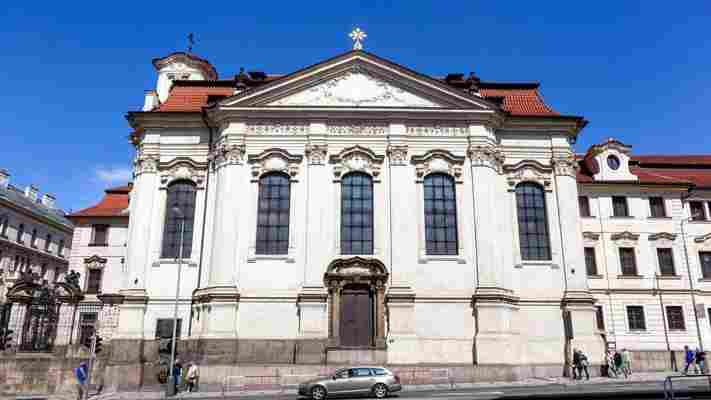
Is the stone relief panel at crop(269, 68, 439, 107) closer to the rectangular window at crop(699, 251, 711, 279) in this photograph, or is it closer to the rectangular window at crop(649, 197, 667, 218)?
the rectangular window at crop(649, 197, 667, 218)

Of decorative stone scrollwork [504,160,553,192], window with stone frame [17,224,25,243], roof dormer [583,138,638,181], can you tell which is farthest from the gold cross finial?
window with stone frame [17,224,25,243]

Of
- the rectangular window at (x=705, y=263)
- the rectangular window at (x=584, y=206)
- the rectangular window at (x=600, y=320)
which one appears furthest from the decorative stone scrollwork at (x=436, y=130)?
the rectangular window at (x=705, y=263)

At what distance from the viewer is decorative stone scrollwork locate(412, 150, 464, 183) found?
2914 cm

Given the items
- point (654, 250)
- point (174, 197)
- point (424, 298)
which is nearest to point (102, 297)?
point (174, 197)

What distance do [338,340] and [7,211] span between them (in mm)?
44002

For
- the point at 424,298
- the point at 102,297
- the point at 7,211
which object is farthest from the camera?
the point at 7,211

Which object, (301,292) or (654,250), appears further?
(654,250)

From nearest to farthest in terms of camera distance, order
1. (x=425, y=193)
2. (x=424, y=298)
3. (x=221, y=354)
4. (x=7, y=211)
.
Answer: (x=221, y=354)
(x=424, y=298)
(x=425, y=193)
(x=7, y=211)

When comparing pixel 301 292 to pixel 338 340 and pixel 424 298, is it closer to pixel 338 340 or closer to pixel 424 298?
pixel 338 340

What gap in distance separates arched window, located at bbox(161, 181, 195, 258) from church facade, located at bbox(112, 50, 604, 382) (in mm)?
73

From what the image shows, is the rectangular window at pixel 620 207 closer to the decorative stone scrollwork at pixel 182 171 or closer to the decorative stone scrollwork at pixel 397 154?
the decorative stone scrollwork at pixel 397 154

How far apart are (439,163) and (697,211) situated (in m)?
22.3

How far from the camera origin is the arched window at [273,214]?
28000 millimetres

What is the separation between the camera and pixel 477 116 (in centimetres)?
2955
